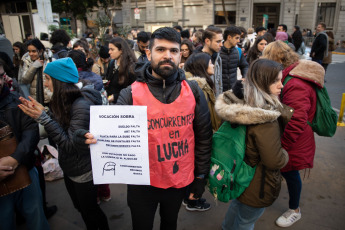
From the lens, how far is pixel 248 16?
27.8 metres

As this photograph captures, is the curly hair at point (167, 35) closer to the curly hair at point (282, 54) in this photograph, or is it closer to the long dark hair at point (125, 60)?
the curly hair at point (282, 54)

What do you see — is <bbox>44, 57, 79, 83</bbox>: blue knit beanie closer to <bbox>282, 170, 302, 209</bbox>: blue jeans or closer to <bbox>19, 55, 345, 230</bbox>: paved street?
<bbox>19, 55, 345, 230</bbox>: paved street

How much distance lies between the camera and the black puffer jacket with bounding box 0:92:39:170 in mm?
2027

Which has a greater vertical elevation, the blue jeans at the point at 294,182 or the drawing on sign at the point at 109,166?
the drawing on sign at the point at 109,166

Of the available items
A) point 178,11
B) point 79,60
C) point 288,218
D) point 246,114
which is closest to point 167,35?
point 246,114

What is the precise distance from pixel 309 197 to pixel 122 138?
114 inches

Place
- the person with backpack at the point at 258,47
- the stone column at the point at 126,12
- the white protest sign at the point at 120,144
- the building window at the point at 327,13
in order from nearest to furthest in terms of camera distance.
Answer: the white protest sign at the point at 120,144, the person with backpack at the point at 258,47, the building window at the point at 327,13, the stone column at the point at 126,12

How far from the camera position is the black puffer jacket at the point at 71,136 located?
6.49ft

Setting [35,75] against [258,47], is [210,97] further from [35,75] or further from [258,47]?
[258,47]

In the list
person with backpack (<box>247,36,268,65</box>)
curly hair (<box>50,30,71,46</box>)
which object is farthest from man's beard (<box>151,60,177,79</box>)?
curly hair (<box>50,30,71,46</box>)

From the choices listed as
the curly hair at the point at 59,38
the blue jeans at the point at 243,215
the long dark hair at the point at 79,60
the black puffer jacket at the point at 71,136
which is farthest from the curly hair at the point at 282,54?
the curly hair at the point at 59,38

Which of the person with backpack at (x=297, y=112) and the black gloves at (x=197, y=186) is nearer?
the black gloves at (x=197, y=186)

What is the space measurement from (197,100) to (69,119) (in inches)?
44.2

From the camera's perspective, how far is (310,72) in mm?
2422
